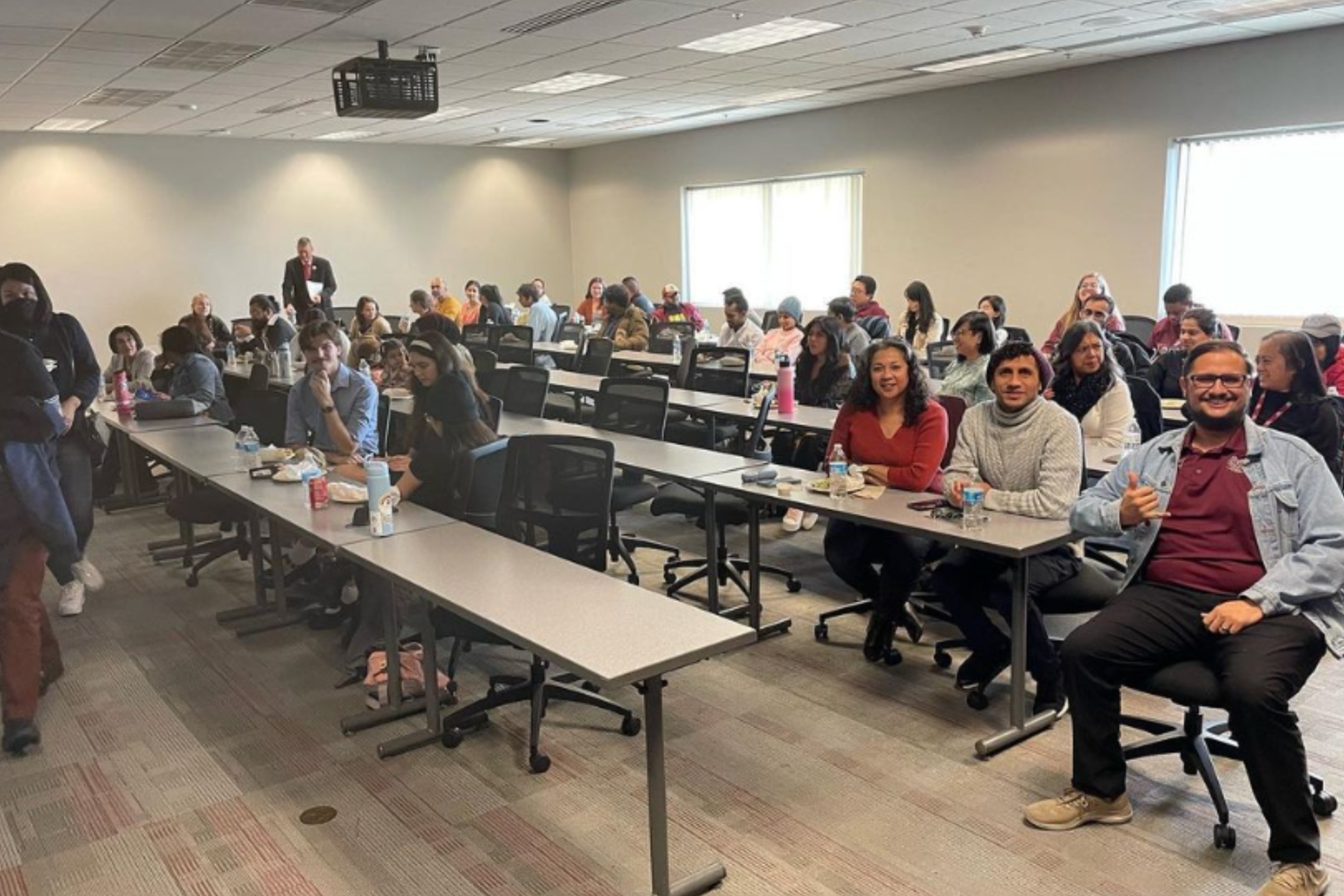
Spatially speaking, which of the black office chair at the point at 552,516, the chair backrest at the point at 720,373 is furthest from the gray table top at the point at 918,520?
the chair backrest at the point at 720,373

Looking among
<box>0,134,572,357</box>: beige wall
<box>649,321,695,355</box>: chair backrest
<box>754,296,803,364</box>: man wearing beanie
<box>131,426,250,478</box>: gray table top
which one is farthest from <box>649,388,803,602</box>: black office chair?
<box>0,134,572,357</box>: beige wall

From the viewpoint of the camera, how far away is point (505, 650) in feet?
14.3

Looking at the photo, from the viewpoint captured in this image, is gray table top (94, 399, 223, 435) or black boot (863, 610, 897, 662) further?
gray table top (94, 399, 223, 435)

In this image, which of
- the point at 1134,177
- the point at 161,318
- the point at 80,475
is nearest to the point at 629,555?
the point at 80,475

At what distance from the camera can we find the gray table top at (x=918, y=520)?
3.16 meters

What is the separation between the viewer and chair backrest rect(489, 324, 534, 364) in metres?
8.59

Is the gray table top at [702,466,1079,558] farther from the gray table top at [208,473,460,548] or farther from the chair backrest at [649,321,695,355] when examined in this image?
the chair backrest at [649,321,695,355]

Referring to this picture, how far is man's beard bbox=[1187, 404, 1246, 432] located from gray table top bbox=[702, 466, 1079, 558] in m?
0.54

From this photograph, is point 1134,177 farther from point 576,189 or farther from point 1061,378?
point 576,189

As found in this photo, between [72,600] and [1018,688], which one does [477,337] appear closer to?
[72,600]

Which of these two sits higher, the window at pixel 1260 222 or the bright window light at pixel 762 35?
the bright window light at pixel 762 35

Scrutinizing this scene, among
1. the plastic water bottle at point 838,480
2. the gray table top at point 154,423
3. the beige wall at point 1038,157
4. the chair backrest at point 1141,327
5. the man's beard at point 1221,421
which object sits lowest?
the gray table top at point 154,423

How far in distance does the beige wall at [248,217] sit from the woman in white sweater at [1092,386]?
11.3 metres

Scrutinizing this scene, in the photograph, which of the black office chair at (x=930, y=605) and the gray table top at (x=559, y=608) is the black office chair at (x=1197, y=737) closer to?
the gray table top at (x=559, y=608)
